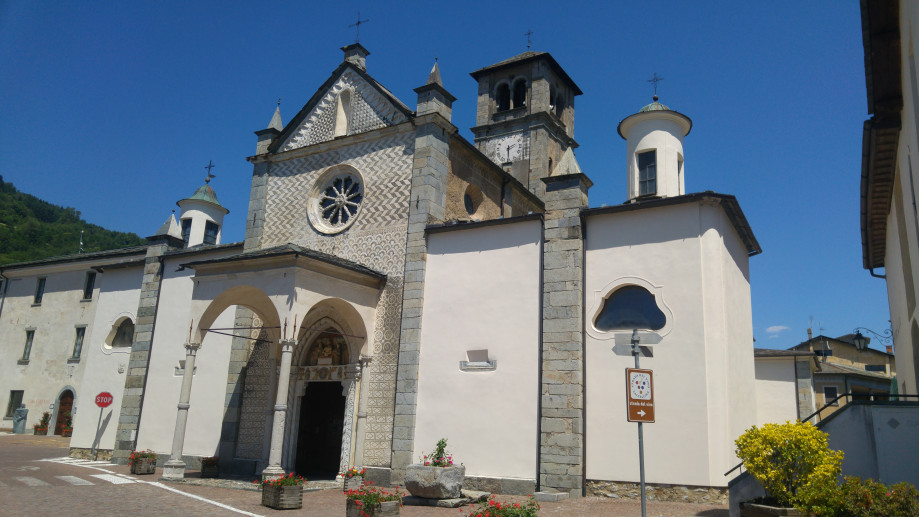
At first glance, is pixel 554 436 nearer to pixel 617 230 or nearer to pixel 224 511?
pixel 617 230

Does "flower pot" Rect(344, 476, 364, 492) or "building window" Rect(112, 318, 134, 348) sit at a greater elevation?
"building window" Rect(112, 318, 134, 348)

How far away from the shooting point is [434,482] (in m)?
11.9

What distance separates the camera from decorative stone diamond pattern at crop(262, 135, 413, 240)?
1712 cm

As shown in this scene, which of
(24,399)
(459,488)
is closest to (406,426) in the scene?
(459,488)

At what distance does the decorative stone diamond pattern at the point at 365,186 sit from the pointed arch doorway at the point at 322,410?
10.8 ft

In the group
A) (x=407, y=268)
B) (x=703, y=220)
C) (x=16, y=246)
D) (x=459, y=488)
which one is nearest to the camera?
(x=459, y=488)

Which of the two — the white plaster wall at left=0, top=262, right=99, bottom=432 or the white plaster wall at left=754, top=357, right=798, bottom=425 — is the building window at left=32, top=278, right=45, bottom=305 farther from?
the white plaster wall at left=754, top=357, right=798, bottom=425

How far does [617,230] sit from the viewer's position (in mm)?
13898

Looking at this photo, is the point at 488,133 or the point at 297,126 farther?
the point at 488,133

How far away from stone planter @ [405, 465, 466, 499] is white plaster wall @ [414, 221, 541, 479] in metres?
2.01

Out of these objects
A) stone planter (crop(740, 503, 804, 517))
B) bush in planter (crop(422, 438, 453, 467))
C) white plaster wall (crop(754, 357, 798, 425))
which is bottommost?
stone planter (crop(740, 503, 804, 517))

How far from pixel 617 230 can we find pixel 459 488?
636 centimetres

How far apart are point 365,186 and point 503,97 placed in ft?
45.3

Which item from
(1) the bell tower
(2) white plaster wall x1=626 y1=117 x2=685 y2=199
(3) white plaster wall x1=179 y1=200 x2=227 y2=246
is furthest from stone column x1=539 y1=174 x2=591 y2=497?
(3) white plaster wall x1=179 y1=200 x2=227 y2=246
